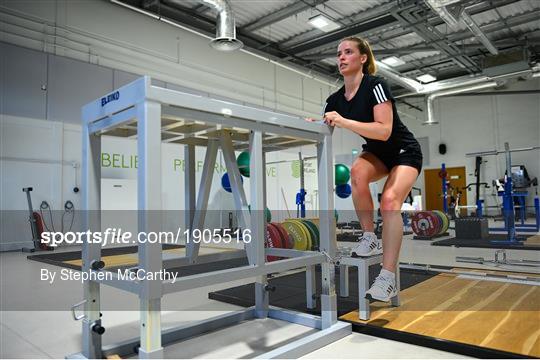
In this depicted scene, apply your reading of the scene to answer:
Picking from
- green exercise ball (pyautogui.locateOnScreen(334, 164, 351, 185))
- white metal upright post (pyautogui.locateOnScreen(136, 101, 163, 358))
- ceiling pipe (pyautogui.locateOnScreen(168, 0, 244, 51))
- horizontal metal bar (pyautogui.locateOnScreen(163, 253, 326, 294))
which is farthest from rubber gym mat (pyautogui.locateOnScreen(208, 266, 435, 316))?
ceiling pipe (pyautogui.locateOnScreen(168, 0, 244, 51))

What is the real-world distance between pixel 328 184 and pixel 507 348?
40.1 inches

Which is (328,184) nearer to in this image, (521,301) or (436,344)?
(436,344)

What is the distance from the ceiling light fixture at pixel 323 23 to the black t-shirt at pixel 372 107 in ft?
20.0

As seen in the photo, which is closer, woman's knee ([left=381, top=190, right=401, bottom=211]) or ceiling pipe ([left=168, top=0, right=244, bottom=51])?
woman's knee ([left=381, top=190, right=401, bottom=211])

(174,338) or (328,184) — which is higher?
(328,184)

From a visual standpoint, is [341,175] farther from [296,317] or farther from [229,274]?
[229,274]

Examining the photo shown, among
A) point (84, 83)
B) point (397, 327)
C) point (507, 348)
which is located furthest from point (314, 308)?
point (84, 83)

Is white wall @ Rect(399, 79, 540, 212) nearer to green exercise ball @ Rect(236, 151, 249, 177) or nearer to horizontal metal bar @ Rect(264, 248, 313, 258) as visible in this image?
green exercise ball @ Rect(236, 151, 249, 177)

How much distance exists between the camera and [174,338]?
73.7 inches

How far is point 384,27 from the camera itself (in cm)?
801

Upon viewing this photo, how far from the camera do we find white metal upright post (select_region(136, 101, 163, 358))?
1220 millimetres

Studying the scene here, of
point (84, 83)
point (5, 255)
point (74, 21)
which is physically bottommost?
point (5, 255)

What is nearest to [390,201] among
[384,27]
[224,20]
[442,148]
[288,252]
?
[288,252]

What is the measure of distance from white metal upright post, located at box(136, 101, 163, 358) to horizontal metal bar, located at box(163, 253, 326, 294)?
2.7 inches
